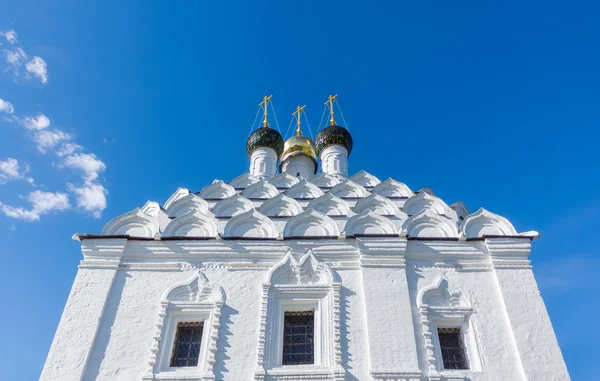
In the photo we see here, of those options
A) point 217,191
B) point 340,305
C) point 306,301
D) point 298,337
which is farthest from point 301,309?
point 217,191

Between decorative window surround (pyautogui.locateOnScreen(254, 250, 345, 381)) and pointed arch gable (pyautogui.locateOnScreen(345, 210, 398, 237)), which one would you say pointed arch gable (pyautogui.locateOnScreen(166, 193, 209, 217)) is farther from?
pointed arch gable (pyautogui.locateOnScreen(345, 210, 398, 237))

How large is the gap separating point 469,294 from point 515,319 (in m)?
0.62

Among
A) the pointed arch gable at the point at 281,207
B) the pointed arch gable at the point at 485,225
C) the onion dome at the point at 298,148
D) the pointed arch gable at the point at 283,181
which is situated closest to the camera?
the pointed arch gable at the point at 485,225

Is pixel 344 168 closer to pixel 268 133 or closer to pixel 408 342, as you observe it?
pixel 268 133

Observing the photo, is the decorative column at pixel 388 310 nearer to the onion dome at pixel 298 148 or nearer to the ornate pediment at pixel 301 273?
the ornate pediment at pixel 301 273

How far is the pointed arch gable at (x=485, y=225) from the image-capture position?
704 cm

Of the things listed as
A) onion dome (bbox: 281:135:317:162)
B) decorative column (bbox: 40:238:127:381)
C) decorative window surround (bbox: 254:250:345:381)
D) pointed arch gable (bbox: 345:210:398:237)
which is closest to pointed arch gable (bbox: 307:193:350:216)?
pointed arch gable (bbox: 345:210:398:237)

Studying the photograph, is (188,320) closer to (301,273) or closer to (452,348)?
(301,273)

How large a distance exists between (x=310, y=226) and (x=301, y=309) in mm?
1424

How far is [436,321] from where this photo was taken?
6176 mm

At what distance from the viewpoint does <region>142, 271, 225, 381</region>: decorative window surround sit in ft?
→ 18.4

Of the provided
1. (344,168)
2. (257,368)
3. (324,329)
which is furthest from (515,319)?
(344,168)

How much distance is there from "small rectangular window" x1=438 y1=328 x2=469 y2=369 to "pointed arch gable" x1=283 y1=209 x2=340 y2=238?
2.04 meters

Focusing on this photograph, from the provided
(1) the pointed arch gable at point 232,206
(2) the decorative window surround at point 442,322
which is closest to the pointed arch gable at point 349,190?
(1) the pointed arch gable at point 232,206
